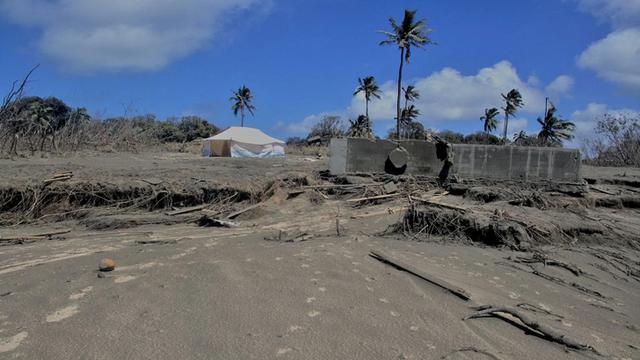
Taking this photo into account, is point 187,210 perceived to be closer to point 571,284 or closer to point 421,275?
point 421,275

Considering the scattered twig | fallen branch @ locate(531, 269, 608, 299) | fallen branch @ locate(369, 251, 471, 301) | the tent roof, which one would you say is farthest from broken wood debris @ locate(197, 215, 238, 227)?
the tent roof

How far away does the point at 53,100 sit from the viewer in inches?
1991

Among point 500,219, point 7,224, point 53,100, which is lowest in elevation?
point 7,224

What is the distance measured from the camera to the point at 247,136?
3562 cm

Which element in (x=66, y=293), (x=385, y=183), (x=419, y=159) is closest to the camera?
(x=66, y=293)

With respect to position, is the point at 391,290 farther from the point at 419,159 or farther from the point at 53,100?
the point at 53,100

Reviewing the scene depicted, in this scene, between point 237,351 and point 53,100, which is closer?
point 237,351

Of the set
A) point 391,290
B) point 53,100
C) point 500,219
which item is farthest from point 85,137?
point 53,100

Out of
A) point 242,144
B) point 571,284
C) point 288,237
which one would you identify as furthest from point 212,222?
point 242,144

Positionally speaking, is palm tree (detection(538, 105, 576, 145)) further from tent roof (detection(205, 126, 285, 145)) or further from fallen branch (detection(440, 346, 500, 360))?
fallen branch (detection(440, 346, 500, 360))

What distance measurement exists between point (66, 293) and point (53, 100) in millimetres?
52281

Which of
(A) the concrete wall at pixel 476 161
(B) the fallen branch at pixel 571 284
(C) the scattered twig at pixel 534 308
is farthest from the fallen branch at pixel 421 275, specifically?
(A) the concrete wall at pixel 476 161

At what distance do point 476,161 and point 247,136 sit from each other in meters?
23.7

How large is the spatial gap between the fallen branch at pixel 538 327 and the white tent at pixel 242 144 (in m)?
30.1
